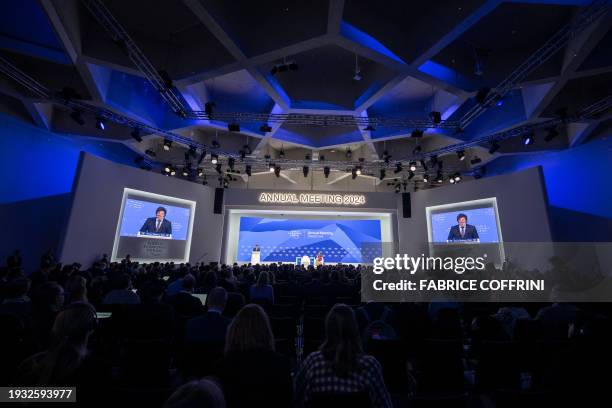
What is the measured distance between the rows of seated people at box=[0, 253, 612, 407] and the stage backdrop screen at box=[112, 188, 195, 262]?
7970mm

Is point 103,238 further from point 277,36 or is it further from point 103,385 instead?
point 103,385

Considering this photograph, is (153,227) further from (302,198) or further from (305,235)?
(305,235)

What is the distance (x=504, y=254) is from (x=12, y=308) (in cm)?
1637

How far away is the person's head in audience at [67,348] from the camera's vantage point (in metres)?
1.62

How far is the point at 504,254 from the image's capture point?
1291cm

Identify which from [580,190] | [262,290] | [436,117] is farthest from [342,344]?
[580,190]

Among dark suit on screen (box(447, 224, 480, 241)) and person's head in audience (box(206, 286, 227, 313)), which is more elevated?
dark suit on screen (box(447, 224, 480, 241))

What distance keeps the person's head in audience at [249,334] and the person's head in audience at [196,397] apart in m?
0.90

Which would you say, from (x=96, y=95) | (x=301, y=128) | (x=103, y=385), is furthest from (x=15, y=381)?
(x=301, y=128)

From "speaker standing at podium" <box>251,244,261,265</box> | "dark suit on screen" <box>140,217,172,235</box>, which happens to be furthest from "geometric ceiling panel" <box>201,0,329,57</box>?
"speaker standing at podium" <box>251,244,261,265</box>

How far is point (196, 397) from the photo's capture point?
3.32 ft

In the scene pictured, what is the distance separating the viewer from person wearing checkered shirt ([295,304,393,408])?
1.92 metres

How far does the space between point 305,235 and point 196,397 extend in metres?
16.9
